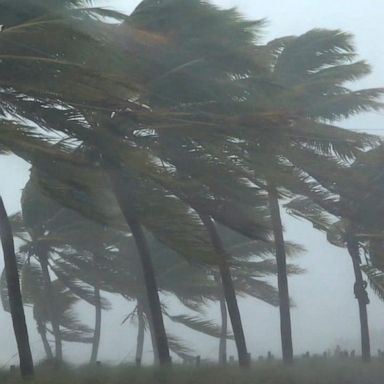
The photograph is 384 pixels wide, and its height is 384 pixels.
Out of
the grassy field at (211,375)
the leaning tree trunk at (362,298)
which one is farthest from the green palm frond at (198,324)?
the grassy field at (211,375)

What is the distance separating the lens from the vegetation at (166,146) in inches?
478

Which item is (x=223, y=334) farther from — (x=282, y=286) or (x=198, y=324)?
(x=282, y=286)

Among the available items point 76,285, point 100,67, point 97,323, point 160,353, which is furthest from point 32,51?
point 97,323

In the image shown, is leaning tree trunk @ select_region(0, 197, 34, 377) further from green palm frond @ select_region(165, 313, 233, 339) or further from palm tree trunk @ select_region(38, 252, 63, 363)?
A: green palm frond @ select_region(165, 313, 233, 339)

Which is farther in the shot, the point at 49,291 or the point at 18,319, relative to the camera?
the point at 49,291

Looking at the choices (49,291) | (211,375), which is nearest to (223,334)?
(49,291)

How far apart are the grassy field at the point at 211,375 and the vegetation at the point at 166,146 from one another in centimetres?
9

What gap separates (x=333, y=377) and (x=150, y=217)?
5798mm

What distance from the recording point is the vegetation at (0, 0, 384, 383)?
12148 millimetres

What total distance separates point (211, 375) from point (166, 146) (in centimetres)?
394

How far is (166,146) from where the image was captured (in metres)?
13.9

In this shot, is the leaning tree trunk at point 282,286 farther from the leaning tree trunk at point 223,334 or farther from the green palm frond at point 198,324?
the green palm frond at point 198,324

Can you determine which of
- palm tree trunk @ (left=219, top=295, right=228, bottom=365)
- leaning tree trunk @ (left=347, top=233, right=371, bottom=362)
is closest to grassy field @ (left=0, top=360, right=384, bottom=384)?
leaning tree trunk @ (left=347, top=233, right=371, bottom=362)

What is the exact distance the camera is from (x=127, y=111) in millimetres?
12977
